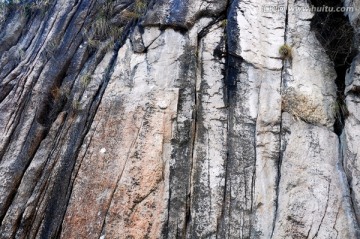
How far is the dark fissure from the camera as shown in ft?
17.4

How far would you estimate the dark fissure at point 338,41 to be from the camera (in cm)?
530

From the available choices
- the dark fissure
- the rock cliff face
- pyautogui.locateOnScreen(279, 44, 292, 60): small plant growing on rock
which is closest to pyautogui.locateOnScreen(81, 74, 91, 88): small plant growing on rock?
the rock cliff face

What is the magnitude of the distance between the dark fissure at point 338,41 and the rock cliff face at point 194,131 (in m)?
0.02

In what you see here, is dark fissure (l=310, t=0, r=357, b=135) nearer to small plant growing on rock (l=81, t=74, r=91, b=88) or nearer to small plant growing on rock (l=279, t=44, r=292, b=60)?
small plant growing on rock (l=279, t=44, r=292, b=60)

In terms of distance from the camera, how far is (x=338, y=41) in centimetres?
574

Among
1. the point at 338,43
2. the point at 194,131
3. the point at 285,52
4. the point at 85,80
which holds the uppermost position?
the point at 338,43

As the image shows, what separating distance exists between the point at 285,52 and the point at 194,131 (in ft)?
7.07

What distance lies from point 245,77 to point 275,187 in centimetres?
188

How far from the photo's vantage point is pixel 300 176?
486 centimetres

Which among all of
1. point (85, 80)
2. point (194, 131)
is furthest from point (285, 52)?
point (85, 80)

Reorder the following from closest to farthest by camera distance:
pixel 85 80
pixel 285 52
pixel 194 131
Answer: pixel 194 131 → pixel 285 52 → pixel 85 80

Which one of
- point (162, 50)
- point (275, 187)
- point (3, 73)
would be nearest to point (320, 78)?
point (275, 187)

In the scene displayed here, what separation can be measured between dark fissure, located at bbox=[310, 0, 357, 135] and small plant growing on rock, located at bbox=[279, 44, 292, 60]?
67 centimetres

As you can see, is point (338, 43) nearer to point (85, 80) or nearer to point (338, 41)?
point (338, 41)
